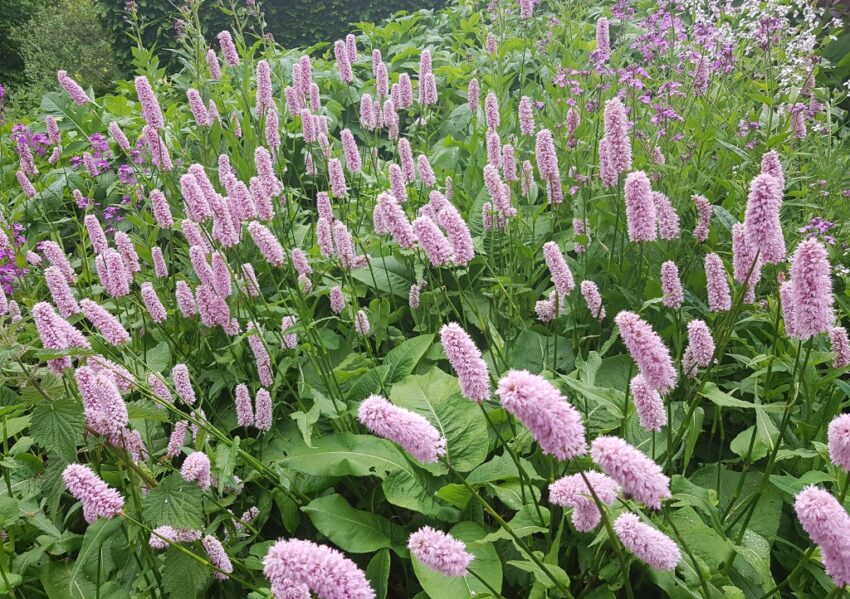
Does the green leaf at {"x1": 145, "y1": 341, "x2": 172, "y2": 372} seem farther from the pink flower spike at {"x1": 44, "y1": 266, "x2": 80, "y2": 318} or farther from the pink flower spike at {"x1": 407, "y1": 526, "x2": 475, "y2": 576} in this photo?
the pink flower spike at {"x1": 407, "y1": 526, "x2": 475, "y2": 576}

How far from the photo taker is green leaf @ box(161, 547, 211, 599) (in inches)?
72.5

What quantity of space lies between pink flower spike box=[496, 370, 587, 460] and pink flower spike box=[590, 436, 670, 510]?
0.04 meters

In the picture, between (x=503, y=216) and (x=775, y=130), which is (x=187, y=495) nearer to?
(x=503, y=216)

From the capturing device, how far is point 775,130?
139 inches

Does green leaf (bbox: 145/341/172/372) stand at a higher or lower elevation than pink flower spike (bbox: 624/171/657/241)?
lower

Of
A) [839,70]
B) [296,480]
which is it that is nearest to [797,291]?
[296,480]

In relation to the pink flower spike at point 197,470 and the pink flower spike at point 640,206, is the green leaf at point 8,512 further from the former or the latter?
the pink flower spike at point 640,206

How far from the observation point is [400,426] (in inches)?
50.9

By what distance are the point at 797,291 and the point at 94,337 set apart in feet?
8.65

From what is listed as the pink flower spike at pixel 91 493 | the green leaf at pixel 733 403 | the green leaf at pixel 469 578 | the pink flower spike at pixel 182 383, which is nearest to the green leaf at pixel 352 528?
the green leaf at pixel 469 578

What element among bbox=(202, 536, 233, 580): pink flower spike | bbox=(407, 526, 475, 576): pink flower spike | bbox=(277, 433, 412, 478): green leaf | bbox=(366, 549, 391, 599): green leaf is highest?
bbox=(407, 526, 475, 576): pink flower spike

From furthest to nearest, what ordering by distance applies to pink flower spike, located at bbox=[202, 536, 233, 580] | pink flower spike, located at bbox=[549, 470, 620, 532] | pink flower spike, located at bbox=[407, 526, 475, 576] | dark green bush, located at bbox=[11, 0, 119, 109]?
dark green bush, located at bbox=[11, 0, 119, 109] < pink flower spike, located at bbox=[202, 536, 233, 580] < pink flower spike, located at bbox=[549, 470, 620, 532] < pink flower spike, located at bbox=[407, 526, 475, 576]

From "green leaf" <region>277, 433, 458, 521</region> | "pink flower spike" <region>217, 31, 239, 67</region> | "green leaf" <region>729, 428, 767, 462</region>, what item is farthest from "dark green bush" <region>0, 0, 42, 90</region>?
"green leaf" <region>729, 428, 767, 462</region>

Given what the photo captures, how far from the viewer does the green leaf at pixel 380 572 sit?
2023 mm
